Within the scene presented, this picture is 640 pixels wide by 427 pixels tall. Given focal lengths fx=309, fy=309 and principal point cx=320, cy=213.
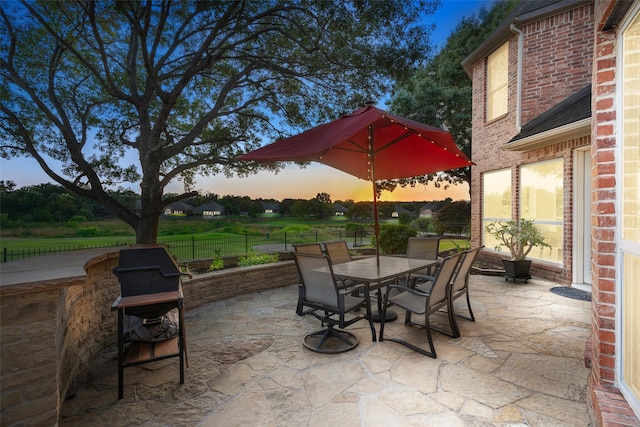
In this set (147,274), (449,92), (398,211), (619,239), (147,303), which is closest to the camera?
(619,239)

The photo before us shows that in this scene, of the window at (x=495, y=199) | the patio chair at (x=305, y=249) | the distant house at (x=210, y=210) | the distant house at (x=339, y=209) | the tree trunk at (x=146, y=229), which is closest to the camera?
the patio chair at (x=305, y=249)

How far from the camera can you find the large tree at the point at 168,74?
6.44 meters

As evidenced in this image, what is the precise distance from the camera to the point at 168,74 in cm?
715

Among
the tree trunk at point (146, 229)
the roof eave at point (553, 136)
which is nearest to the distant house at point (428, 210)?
the roof eave at point (553, 136)

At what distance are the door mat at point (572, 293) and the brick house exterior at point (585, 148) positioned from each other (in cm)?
32

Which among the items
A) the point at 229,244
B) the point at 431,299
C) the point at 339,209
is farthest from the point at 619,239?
the point at 339,209

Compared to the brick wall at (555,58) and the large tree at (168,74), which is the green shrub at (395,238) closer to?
the large tree at (168,74)

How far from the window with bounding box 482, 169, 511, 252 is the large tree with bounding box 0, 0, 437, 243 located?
3.61m

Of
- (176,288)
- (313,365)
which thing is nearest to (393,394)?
(313,365)

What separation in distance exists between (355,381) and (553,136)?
5.83 metres

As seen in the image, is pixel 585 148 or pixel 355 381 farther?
pixel 585 148

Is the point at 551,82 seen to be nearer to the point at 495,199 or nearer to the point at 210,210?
the point at 495,199

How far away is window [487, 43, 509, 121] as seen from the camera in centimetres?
779

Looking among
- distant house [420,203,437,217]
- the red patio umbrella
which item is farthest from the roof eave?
distant house [420,203,437,217]
